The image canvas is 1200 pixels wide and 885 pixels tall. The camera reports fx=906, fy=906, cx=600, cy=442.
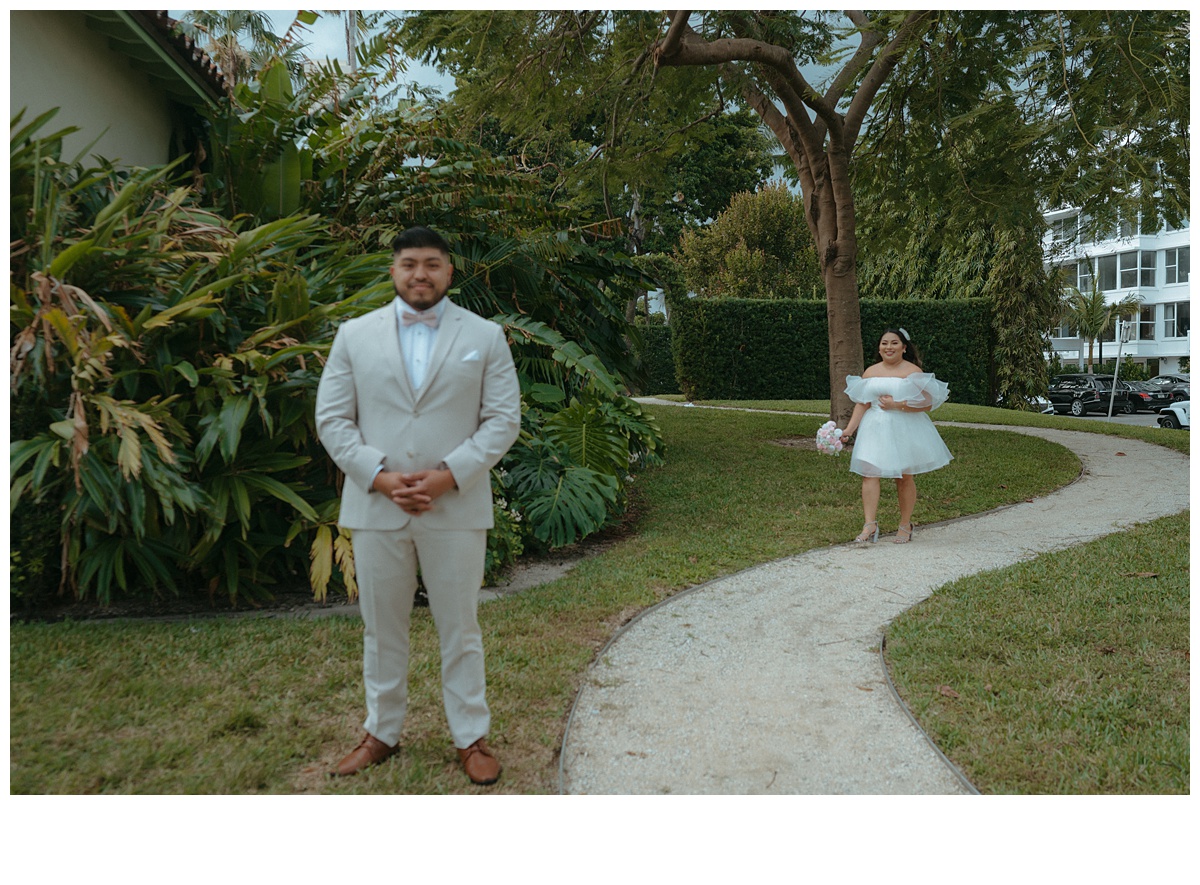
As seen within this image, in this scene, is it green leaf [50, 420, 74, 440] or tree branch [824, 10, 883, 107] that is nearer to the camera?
green leaf [50, 420, 74, 440]

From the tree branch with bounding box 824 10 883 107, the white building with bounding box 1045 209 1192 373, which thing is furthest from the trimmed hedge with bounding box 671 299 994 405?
the white building with bounding box 1045 209 1192 373

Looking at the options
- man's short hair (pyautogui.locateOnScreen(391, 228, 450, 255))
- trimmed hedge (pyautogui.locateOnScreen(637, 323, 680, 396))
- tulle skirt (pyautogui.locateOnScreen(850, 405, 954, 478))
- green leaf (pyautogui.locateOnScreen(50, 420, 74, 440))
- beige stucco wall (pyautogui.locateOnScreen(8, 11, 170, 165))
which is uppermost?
beige stucco wall (pyautogui.locateOnScreen(8, 11, 170, 165))


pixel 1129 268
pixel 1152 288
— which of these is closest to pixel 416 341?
pixel 1152 288

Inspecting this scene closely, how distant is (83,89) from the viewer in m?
7.71

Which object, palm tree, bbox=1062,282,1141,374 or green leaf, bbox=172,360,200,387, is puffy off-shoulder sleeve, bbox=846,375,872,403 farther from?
palm tree, bbox=1062,282,1141,374

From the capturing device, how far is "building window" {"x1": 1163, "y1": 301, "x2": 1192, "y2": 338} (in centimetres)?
4688

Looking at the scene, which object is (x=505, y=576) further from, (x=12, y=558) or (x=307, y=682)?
(x=12, y=558)

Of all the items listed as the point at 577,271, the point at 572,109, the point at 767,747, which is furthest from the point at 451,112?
the point at 767,747

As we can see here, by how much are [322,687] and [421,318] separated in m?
2.03

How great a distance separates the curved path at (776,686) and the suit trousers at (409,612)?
0.53 meters

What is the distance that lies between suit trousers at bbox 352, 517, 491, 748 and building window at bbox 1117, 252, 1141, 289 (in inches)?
2088

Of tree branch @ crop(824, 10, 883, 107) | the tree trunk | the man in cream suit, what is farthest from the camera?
the tree trunk

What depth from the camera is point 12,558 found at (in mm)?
5281

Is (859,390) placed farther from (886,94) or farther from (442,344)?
(886,94)
